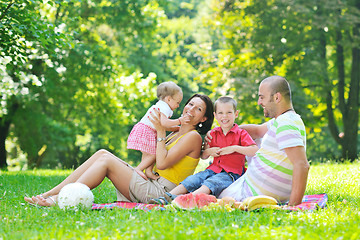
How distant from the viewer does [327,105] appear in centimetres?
1556

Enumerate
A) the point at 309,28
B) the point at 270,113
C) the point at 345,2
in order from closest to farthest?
1. the point at 270,113
2. the point at 345,2
3. the point at 309,28

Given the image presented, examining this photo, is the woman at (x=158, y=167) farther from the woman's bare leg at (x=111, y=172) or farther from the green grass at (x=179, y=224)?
the green grass at (x=179, y=224)

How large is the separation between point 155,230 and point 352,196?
3.25m

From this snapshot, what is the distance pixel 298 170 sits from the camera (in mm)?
4164

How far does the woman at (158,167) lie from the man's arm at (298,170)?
1362 millimetres

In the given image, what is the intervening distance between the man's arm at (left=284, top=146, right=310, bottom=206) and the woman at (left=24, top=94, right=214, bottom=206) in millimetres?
1362

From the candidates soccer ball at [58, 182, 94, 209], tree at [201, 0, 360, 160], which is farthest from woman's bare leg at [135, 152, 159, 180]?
tree at [201, 0, 360, 160]

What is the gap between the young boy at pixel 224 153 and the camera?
4973mm

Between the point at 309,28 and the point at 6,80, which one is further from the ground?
the point at 309,28

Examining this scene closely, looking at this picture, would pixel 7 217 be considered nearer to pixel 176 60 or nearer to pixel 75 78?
pixel 75 78

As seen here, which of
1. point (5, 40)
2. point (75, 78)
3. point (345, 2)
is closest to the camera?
point (5, 40)

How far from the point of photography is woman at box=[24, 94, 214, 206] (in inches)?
197

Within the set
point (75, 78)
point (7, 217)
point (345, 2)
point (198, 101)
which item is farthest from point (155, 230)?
point (75, 78)

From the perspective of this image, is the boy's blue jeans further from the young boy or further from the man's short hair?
the man's short hair
